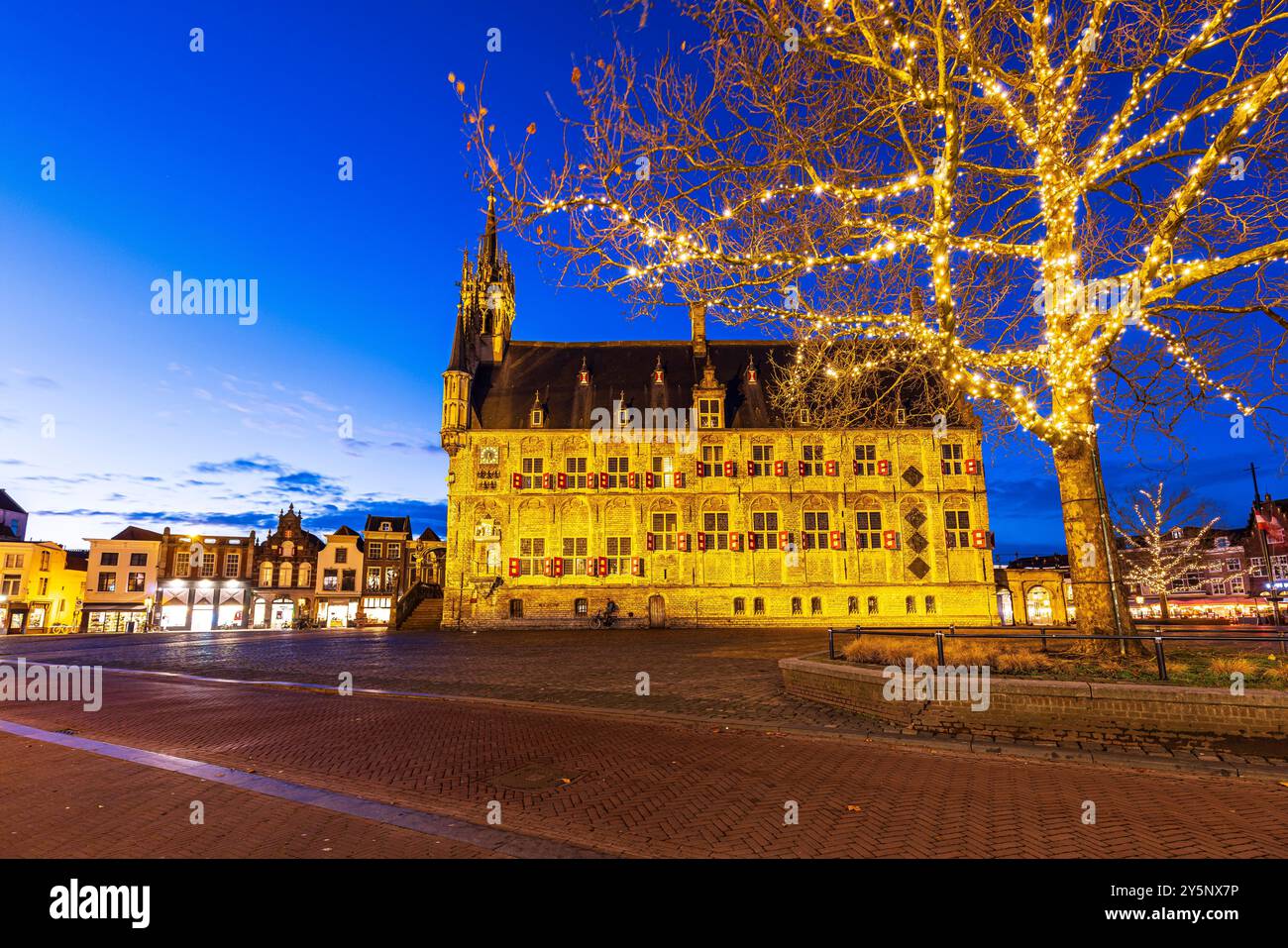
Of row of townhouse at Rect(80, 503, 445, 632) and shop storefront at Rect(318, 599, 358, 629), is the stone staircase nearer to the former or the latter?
row of townhouse at Rect(80, 503, 445, 632)

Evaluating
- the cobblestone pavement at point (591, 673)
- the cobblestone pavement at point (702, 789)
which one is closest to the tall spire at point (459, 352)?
the cobblestone pavement at point (591, 673)

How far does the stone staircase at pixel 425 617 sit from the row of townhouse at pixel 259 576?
42.3 ft

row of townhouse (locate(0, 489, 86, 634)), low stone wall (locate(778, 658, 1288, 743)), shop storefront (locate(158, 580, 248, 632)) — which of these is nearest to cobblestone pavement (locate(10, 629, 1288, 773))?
low stone wall (locate(778, 658, 1288, 743))

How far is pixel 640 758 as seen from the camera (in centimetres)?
673

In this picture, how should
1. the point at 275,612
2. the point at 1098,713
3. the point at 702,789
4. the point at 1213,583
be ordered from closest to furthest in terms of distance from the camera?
the point at 702,789 → the point at 1098,713 → the point at 275,612 → the point at 1213,583

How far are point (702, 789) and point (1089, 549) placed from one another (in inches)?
279

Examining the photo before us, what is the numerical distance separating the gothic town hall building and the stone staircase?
2.10 m

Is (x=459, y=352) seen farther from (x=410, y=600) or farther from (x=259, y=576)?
(x=259, y=576)

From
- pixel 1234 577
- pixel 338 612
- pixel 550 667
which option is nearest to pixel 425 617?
pixel 338 612

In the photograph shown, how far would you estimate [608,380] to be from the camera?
3809 cm

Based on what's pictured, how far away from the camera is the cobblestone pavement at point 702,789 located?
4.35 metres

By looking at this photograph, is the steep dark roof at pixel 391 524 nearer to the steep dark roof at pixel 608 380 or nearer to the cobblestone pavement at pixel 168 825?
the steep dark roof at pixel 608 380

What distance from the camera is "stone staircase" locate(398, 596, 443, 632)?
3575cm
